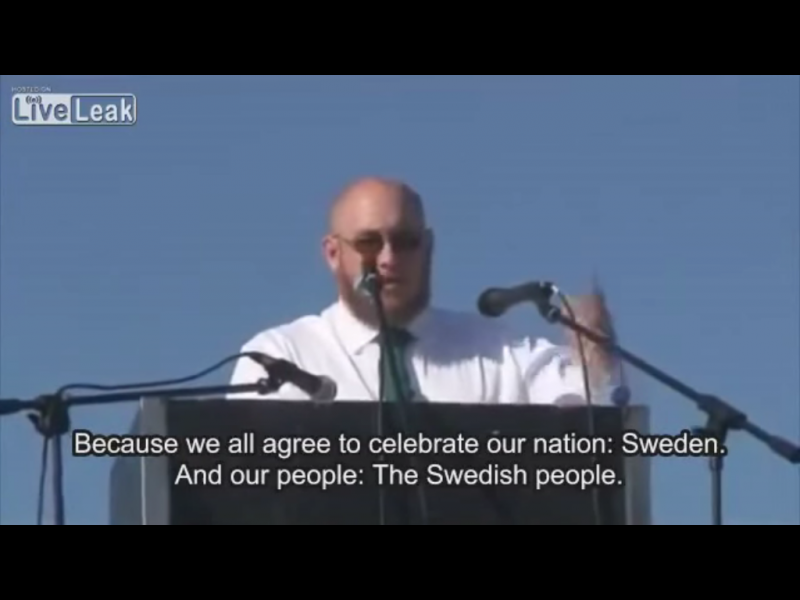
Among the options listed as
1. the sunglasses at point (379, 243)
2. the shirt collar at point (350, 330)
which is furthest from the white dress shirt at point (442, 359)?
the sunglasses at point (379, 243)

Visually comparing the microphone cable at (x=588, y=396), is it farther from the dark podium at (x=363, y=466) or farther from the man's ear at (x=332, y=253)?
the man's ear at (x=332, y=253)

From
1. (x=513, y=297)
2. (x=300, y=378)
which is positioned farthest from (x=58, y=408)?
(x=513, y=297)

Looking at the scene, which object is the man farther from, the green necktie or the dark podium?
the dark podium

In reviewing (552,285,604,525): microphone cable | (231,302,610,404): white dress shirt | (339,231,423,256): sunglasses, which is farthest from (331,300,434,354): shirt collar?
(552,285,604,525): microphone cable

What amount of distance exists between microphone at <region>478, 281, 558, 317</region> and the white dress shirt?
33 mm

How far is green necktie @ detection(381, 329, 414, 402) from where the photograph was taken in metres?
7.14

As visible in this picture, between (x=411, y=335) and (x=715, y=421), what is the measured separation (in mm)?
679

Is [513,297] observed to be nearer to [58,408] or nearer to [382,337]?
[382,337]

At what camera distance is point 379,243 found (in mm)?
7238
